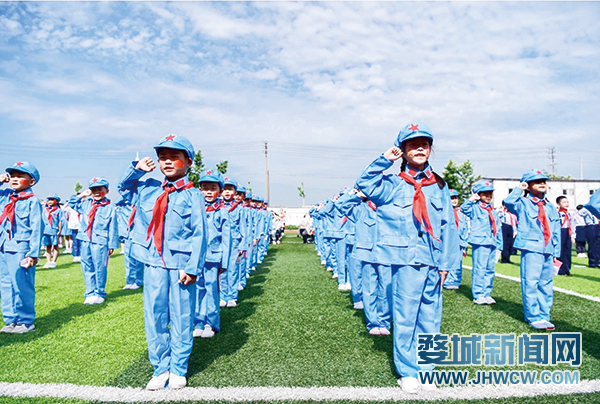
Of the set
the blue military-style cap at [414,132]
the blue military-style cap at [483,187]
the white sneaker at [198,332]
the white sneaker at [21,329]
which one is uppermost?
the blue military-style cap at [414,132]

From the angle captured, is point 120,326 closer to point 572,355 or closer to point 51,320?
point 51,320

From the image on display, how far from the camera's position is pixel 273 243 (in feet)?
86.9

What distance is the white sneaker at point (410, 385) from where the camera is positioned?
3.79 m

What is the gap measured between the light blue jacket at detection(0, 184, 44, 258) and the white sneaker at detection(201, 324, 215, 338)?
2.60 m

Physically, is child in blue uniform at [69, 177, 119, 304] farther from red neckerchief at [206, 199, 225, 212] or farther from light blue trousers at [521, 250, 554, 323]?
light blue trousers at [521, 250, 554, 323]

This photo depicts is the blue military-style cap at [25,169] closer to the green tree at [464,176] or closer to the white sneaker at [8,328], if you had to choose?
the white sneaker at [8,328]

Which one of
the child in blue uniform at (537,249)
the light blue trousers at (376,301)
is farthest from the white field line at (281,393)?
the child in blue uniform at (537,249)

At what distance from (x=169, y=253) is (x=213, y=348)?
186 centimetres

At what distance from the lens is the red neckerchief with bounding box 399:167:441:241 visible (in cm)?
385

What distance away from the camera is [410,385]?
3.81 meters

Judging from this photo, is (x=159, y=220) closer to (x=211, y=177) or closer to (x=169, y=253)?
(x=169, y=253)

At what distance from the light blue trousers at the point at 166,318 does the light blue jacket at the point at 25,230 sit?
2.96m

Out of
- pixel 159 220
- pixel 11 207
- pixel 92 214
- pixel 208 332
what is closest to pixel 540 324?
pixel 208 332

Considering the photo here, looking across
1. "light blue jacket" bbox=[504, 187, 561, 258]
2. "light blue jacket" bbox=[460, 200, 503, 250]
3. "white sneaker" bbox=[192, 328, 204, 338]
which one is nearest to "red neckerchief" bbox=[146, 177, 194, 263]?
"white sneaker" bbox=[192, 328, 204, 338]
